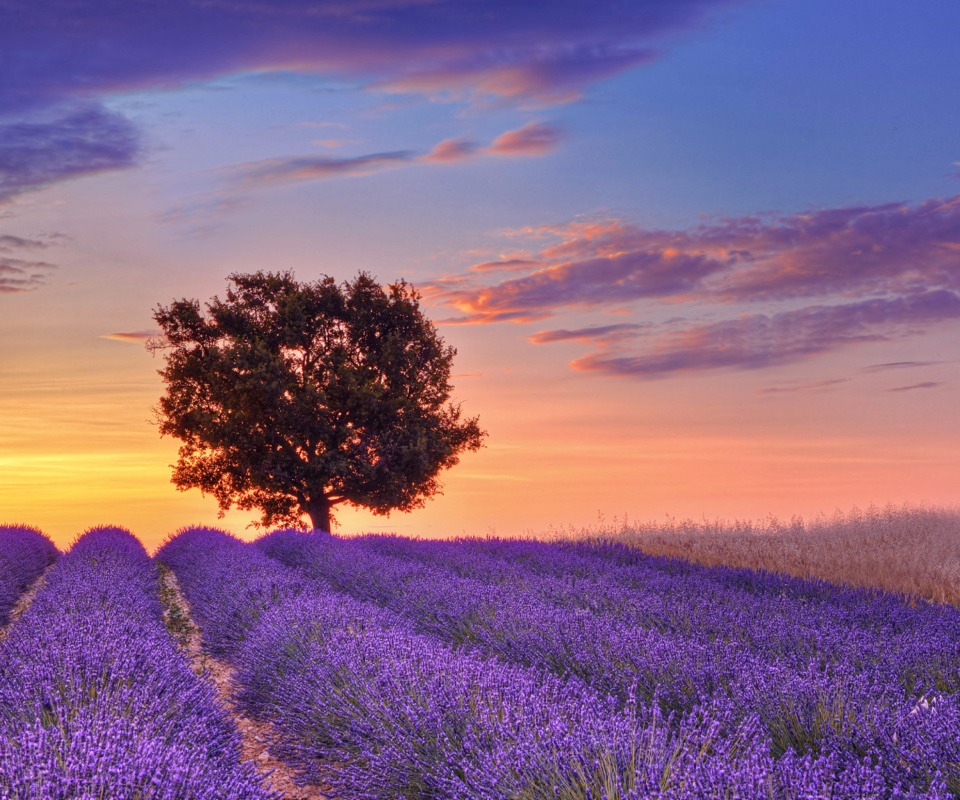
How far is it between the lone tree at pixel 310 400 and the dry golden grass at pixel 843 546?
3964mm

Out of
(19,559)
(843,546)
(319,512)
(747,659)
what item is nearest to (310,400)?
(319,512)

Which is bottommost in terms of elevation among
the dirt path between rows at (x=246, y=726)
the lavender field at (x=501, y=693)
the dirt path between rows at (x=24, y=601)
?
the dirt path between rows at (x=246, y=726)

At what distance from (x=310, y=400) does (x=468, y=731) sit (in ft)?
39.3

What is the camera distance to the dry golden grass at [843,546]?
339 inches

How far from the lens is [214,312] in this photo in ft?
51.9

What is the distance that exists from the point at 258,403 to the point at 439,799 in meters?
12.8

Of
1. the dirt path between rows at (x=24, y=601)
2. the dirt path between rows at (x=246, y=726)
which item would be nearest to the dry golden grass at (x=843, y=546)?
the dirt path between rows at (x=246, y=726)

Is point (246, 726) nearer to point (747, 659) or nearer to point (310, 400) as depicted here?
point (747, 659)

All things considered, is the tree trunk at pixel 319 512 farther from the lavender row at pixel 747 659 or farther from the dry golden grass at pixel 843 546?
the lavender row at pixel 747 659

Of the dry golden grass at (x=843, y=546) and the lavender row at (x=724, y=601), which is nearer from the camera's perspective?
the lavender row at (x=724, y=601)

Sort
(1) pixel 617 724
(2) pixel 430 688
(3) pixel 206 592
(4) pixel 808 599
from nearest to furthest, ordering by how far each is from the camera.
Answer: (1) pixel 617 724
(2) pixel 430 688
(4) pixel 808 599
(3) pixel 206 592

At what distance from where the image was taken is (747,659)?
405cm

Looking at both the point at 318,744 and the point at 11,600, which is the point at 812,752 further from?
the point at 11,600

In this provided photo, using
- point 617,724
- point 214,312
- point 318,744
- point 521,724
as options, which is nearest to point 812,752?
point 617,724
